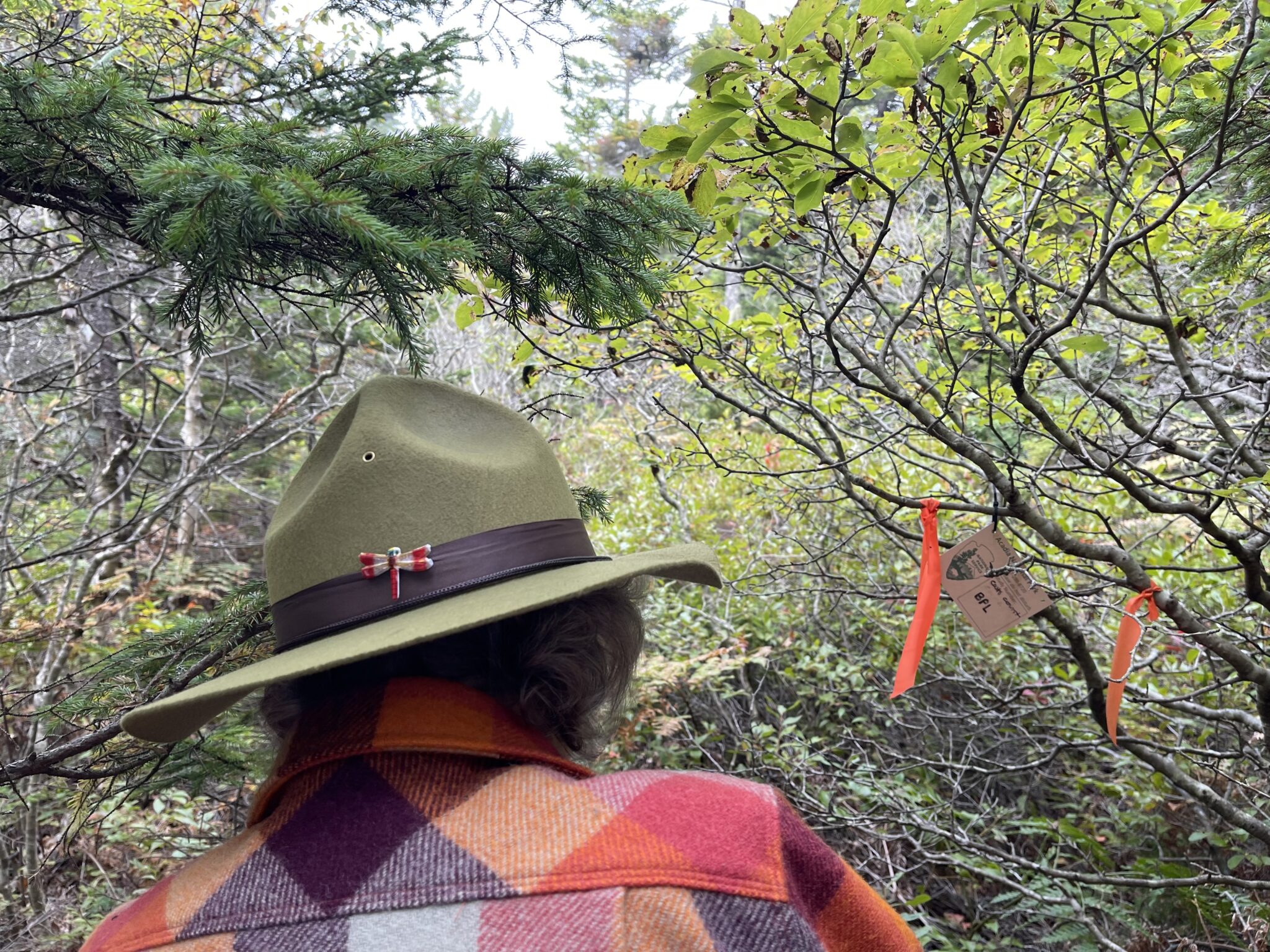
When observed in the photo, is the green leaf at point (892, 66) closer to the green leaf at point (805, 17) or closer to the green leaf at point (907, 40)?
the green leaf at point (907, 40)

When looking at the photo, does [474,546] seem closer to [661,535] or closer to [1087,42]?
[1087,42]

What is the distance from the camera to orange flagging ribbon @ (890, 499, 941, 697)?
1667 millimetres

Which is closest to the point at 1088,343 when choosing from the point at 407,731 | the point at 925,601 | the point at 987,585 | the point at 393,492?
the point at 987,585

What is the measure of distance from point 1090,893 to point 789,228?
9.14 ft

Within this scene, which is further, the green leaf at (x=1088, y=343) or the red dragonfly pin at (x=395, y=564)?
the green leaf at (x=1088, y=343)

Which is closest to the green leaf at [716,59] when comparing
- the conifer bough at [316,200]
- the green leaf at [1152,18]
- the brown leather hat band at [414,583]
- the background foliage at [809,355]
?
the background foliage at [809,355]

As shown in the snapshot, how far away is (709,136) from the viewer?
1492mm

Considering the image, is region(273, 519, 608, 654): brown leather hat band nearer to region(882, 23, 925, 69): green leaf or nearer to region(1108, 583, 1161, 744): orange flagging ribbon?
region(882, 23, 925, 69): green leaf

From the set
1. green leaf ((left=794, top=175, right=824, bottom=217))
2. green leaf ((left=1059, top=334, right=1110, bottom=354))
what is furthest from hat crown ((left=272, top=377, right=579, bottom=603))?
green leaf ((left=1059, top=334, right=1110, bottom=354))

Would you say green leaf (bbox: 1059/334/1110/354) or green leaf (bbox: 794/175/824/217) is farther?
green leaf (bbox: 1059/334/1110/354)

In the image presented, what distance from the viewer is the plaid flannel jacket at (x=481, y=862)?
0.87 meters

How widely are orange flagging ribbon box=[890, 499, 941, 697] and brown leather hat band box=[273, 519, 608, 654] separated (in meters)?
0.84

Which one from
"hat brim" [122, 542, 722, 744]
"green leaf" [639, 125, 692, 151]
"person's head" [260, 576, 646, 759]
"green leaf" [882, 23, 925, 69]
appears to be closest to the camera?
"hat brim" [122, 542, 722, 744]

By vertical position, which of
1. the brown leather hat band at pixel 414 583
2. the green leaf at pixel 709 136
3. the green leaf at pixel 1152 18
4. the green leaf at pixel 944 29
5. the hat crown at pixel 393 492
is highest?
the green leaf at pixel 1152 18
